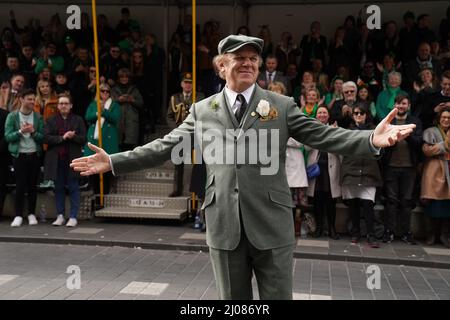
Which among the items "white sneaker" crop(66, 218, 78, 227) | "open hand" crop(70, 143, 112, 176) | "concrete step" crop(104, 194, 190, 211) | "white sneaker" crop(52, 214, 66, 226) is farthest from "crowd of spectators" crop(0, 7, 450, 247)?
"open hand" crop(70, 143, 112, 176)

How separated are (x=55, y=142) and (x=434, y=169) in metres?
5.80

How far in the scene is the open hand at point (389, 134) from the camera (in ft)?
9.85

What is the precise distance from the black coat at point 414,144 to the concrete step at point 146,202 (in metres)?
3.38

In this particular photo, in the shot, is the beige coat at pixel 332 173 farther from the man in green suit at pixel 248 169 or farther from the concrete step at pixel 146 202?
the man in green suit at pixel 248 169

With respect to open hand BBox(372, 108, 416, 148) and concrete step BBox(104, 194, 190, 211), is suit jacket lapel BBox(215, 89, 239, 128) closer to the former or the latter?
open hand BBox(372, 108, 416, 148)

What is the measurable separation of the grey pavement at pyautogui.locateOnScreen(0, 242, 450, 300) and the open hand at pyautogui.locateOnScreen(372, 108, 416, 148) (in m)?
2.96

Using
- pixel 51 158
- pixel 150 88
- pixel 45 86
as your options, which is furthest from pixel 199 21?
pixel 51 158

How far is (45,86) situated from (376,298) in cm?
697

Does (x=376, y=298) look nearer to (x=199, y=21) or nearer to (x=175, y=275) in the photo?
(x=175, y=275)

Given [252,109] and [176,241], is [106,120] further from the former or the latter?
[252,109]

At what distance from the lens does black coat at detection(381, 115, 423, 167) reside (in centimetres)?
820

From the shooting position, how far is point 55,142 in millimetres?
9148

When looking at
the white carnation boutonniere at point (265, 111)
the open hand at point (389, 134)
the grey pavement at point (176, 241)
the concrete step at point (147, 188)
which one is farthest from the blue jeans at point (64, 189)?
the open hand at point (389, 134)

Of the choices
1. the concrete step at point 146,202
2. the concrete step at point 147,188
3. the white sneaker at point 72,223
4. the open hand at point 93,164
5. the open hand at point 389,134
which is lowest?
the white sneaker at point 72,223
